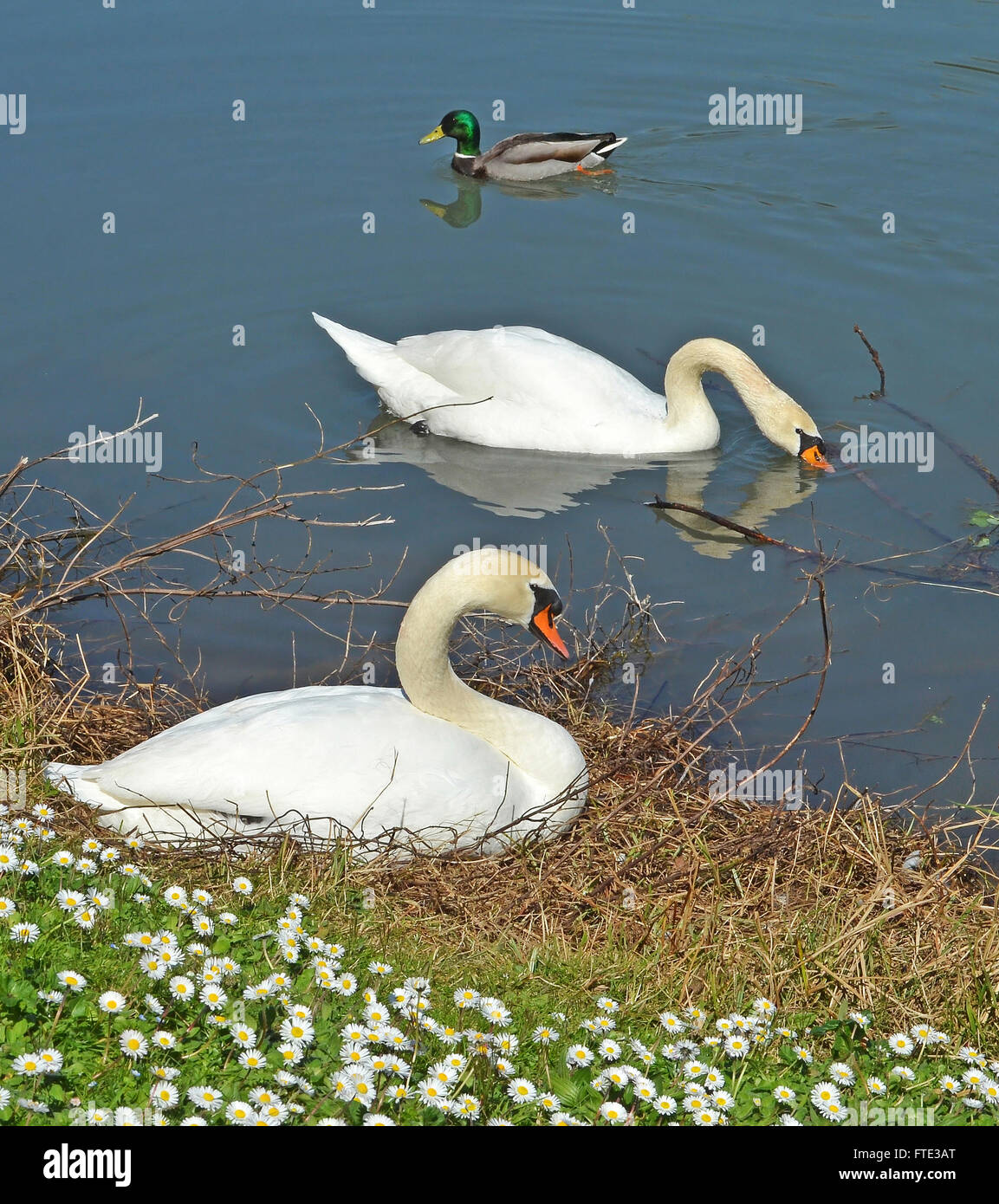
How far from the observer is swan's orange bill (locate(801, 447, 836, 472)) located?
28.5 feet

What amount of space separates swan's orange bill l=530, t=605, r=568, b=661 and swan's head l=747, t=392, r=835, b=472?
4.06 metres

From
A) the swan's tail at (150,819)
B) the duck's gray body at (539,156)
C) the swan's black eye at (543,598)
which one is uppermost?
the duck's gray body at (539,156)

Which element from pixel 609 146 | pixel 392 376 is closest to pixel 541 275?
pixel 609 146

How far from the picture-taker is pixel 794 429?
343 inches

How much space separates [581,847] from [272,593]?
72.9 inches

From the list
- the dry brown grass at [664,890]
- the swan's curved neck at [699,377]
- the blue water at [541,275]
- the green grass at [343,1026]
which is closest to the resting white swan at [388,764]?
the dry brown grass at [664,890]

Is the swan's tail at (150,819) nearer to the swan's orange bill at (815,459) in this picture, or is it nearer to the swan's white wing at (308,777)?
the swan's white wing at (308,777)

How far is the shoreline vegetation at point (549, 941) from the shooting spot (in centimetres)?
328

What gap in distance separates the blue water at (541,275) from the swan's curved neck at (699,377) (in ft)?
1.21

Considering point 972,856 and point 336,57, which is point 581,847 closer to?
point 972,856

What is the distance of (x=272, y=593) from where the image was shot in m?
5.93

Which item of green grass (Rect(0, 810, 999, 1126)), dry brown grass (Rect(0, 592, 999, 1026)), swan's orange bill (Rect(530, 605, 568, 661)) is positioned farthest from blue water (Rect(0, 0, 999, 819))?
green grass (Rect(0, 810, 999, 1126))
